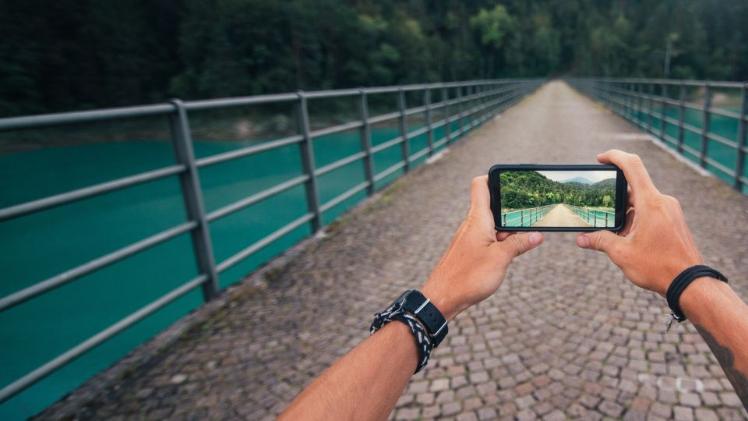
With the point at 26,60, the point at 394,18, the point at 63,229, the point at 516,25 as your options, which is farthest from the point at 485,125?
the point at 516,25

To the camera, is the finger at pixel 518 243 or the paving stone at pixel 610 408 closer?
the finger at pixel 518 243

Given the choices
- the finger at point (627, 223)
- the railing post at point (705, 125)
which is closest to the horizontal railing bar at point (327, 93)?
the finger at point (627, 223)

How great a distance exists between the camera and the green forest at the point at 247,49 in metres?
51.8

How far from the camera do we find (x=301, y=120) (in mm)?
4715

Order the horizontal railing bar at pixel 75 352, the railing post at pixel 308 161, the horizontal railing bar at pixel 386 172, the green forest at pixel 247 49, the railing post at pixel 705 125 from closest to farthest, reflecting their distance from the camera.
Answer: the horizontal railing bar at pixel 75 352 < the railing post at pixel 308 161 < the railing post at pixel 705 125 < the horizontal railing bar at pixel 386 172 < the green forest at pixel 247 49

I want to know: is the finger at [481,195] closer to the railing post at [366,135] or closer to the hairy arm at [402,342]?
the hairy arm at [402,342]

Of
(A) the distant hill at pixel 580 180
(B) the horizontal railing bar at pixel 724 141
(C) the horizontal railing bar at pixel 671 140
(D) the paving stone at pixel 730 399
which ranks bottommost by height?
(C) the horizontal railing bar at pixel 671 140

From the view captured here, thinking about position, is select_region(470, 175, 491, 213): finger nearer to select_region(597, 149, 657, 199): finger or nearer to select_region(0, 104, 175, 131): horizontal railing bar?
select_region(597, 149, 657, 199): finger

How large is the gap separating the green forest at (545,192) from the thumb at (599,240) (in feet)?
0.25

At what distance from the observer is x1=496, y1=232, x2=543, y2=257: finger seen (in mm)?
1259

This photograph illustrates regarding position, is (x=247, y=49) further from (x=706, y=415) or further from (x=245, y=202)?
(x=706, y=415)

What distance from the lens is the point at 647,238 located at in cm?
117

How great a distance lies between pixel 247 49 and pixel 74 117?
66.3 m

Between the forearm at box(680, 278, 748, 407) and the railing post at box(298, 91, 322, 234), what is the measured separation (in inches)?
154
